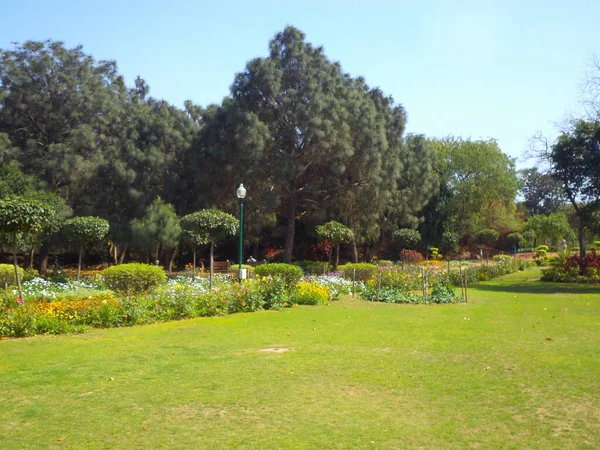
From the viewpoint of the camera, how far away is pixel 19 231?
13250 millimetres

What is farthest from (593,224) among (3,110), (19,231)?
(3,110)

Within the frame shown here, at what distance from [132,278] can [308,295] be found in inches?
185

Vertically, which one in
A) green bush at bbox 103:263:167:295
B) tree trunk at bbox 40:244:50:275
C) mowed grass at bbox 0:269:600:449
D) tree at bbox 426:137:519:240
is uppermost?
tree at bbox 426:137:519:240

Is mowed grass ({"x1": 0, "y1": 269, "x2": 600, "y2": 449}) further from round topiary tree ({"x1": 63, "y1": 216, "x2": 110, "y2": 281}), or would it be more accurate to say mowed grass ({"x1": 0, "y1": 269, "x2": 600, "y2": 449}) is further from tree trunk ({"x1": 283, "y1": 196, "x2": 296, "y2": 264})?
tree trunk ({"x1": 283, "y1": 196, "x2": 296, "y2": 264})

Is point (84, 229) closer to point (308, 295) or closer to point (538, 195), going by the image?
point (308, 295)

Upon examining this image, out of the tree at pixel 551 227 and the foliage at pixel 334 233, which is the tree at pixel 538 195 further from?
the foliage at pixel 334 233

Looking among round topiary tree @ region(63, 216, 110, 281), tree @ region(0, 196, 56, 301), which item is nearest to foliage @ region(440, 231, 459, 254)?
round topiary tree @ region(63, 216, 110, 281)

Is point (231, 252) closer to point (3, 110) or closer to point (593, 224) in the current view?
point (3, 110)

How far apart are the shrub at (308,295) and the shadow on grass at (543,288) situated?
768 cm

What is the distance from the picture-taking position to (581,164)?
23.0 meters

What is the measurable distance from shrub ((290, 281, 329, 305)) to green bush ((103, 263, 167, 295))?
3.68 metres

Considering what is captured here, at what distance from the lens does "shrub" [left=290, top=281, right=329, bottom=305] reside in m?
15.0

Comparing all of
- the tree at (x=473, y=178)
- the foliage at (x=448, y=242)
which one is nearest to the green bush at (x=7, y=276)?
the foliage at (x=448, y=242)

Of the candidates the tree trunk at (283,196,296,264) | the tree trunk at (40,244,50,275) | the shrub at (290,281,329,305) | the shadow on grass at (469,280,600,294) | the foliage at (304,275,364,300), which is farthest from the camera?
the tree trunk at (283,196,296,264)
